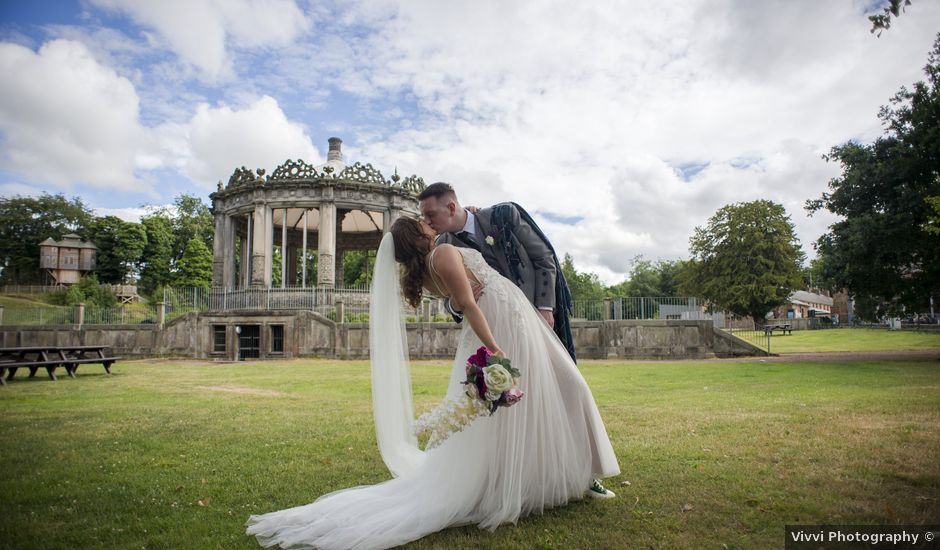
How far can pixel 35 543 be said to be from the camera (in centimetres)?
319

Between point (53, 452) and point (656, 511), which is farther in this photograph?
point (53, 452)

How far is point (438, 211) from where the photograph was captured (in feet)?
13.3

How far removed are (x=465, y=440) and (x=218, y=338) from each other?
78.9 feet

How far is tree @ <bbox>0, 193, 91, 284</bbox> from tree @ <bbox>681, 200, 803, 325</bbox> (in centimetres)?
7126

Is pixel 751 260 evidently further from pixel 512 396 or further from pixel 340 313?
pixel 512 396

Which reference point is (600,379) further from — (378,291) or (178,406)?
(378,291)

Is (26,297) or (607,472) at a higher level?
(26,297)

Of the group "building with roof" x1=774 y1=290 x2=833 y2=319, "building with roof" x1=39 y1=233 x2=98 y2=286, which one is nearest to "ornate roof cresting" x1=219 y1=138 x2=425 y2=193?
"building with roof" x1=39 y1=233 x2=98 y2=286

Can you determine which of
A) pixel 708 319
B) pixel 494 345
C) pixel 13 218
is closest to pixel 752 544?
pixel 494 345

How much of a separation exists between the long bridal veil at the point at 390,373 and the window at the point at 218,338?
2302 centimetres

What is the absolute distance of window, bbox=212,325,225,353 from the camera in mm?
24594

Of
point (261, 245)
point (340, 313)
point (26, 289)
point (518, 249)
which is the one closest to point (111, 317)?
point (261, 245)

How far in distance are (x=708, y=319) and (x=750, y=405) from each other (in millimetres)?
14607

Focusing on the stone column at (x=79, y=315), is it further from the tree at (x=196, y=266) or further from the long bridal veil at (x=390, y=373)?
the tree at (x=196, y=266)
